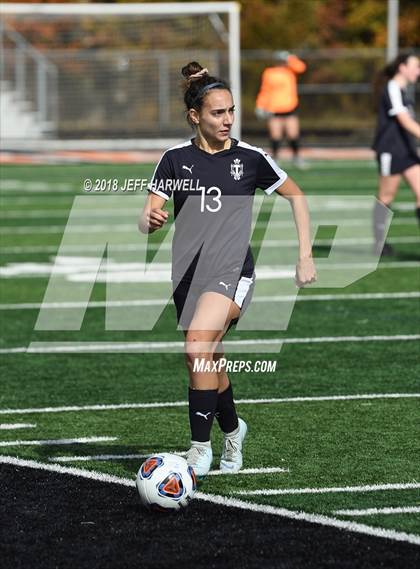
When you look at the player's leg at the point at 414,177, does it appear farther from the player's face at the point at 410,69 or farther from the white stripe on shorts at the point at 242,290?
the white stripe on shorts at the point at 242,290

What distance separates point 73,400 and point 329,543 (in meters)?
3.20

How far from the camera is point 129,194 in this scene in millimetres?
23062

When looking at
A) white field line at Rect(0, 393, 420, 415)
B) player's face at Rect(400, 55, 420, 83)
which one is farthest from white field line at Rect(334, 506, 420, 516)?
player's face at Rect(400, 55, 420, 83)

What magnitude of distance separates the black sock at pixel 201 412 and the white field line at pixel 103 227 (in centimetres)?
1107

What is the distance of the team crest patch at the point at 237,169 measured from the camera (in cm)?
649

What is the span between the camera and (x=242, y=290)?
6.49 m

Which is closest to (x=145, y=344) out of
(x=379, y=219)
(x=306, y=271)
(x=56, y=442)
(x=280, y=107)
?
(x=56, y=442)

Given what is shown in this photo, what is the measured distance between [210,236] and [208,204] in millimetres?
160

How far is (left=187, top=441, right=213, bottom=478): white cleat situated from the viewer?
6.25 meters

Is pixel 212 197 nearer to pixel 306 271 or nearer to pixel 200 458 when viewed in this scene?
pixel 306 271

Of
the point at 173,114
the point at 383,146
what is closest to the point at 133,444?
the point at 383,146

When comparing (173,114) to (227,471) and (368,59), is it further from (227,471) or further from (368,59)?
(227,471)

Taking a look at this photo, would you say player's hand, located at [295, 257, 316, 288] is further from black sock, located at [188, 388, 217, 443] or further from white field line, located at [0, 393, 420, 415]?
white field line, located at [0, 393, 420, 415]

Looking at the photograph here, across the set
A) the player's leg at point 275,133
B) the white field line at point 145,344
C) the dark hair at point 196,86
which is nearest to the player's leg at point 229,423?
the dark hair at point 196,86
